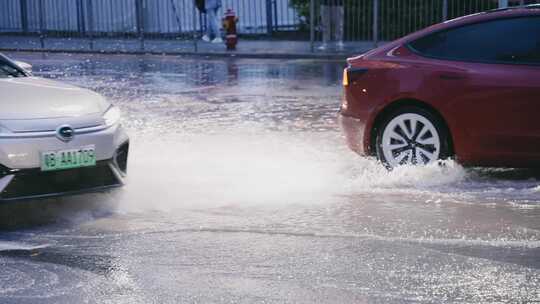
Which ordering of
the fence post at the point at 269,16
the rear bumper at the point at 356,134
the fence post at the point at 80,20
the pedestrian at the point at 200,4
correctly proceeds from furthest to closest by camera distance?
the fence post at the point at 269,16, the fence post at the point at 80,20, the pedestrian at the point at 200,4, the rear bumper at the point at 356,134

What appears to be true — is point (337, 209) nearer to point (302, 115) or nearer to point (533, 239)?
point (533, 239)

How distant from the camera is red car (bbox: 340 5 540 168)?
28.6 feet

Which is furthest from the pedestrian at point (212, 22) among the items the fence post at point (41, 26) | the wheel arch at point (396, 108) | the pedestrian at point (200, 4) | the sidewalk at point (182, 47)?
the wheel arch at point (396, 108)

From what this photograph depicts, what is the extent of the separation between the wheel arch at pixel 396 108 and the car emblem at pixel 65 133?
273 centimetres

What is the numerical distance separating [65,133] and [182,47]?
1787 cm

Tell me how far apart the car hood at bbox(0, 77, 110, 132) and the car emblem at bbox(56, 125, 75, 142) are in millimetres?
49

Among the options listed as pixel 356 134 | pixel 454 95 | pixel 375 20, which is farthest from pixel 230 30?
pixel 454 95

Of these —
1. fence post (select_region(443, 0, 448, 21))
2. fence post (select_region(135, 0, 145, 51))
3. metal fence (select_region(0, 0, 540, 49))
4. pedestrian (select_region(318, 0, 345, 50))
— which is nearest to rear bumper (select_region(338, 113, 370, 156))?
fence post (select_region(443, 0, 448, 21))

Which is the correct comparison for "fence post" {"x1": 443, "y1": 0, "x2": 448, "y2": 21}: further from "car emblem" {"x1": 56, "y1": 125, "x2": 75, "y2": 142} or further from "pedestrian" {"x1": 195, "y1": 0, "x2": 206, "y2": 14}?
"car emblem" {"x1": 56, "y1": 125, "x2": 75, "y2": 142}

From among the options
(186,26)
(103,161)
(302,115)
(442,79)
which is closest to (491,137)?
(442,79)

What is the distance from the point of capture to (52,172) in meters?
7.49

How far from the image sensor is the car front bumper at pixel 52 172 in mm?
7301

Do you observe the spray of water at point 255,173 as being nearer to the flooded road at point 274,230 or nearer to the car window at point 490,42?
the flooded road at point 274,230

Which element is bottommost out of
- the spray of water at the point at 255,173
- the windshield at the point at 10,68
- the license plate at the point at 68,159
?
the spray of water at the point at 255,173
